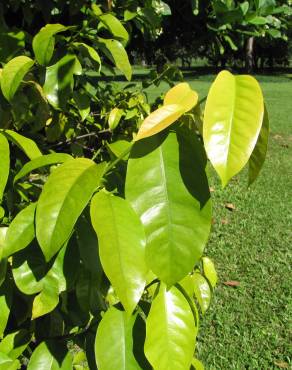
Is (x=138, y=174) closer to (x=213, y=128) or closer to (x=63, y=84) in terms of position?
(x=213, y=128)

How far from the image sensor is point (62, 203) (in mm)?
652

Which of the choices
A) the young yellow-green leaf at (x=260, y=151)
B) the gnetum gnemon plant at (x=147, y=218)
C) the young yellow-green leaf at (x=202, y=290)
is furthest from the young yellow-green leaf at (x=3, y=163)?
the young yellow-green leaf at (x=202, y=290)

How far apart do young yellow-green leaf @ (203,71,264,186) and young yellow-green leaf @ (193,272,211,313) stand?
0.58 metres

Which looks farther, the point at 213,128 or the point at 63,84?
the point at 63,84

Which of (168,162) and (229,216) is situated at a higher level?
(168,162)

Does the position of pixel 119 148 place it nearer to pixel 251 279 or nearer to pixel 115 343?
pixel 115 343

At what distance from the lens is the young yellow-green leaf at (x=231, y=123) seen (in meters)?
0.56

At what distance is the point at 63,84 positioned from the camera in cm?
108

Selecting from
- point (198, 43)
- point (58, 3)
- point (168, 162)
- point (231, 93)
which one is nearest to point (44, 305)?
point (168, 162)

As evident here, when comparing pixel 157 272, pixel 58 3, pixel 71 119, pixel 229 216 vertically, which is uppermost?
pixel 58 3

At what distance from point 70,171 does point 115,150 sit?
9 centimetres

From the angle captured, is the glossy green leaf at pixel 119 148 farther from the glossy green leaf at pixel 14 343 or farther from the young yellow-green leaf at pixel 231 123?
the glossy green leaf at pixel 14 343

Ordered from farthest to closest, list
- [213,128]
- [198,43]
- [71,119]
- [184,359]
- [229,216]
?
[229,216] → [198,43] → [71,119] → [184,359] → [213,128]

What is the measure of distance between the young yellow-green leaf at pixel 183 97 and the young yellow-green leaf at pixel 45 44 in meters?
0.36
